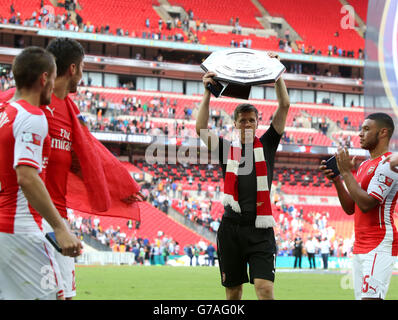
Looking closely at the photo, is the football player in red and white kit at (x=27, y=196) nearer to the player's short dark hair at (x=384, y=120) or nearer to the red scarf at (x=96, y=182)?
the red scarf at (x=96, y=182)

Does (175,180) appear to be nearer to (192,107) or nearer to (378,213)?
(192,107)

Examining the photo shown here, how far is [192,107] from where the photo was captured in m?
48.0

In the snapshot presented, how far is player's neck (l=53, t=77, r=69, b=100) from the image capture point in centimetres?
445

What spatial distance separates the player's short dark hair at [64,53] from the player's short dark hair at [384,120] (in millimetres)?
2468

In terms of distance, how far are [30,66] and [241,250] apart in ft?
8.78

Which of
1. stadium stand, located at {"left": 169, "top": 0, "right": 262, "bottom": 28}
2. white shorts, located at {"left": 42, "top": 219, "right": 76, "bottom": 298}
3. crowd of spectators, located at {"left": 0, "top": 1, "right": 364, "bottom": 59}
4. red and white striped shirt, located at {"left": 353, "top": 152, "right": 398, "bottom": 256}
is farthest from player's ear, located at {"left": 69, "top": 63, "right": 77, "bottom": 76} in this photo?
stadium stand, located at {"left": 169, "top": 0, "right": 262, "bottom": 28}

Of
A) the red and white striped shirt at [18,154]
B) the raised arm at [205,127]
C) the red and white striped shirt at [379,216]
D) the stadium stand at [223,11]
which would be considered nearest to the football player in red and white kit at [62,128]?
the red and white striped shirt at [18,154]

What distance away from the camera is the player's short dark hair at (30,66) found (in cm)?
355

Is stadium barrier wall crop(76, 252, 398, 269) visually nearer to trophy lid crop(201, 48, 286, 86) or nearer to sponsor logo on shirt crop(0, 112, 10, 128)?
trophy lid crop(201, 48, 286, 86)

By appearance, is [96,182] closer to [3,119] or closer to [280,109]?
[3,119]

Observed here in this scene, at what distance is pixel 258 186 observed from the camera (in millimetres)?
5406
